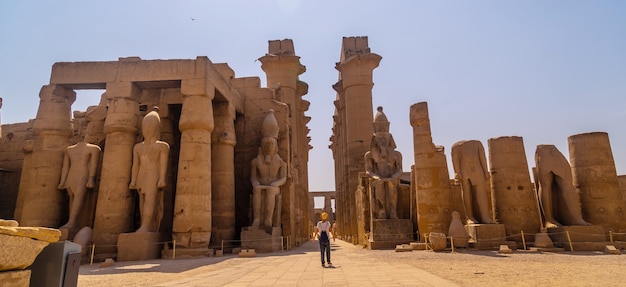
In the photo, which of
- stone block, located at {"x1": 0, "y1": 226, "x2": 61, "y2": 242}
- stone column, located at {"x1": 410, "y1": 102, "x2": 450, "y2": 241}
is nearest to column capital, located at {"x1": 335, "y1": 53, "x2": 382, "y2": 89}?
stone column, located at {"x1": 410, "y1": 102, "x2": 450, "y2": 241}

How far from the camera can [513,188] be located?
36.9 feet

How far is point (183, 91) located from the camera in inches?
420

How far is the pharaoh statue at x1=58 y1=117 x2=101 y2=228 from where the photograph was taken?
10352mm

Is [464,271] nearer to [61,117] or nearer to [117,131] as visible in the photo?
[117,131]

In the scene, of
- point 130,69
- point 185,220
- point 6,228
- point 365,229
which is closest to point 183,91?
point 130,69

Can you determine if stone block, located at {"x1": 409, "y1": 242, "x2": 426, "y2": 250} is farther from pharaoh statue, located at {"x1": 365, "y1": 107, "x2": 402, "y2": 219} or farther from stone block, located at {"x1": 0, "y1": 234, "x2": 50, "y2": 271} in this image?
stone block, located at {"x1": 0, "y1": 234, "x2": 50, "y2": 271}

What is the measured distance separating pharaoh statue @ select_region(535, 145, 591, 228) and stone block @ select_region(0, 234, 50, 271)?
37.8ft

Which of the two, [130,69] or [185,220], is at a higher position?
[130,69]

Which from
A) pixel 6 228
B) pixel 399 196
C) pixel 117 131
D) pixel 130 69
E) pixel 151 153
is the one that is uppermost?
pixel 130 69

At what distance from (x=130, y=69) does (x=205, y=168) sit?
372 cm

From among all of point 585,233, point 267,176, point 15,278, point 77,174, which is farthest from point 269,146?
point 15,278

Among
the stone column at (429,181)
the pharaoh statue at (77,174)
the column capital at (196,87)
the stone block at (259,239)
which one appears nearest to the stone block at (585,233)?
the stone column at (429,181)

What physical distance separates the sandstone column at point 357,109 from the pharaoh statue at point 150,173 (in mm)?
12926

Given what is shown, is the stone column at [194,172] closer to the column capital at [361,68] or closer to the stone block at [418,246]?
the stone block at [418,246]
